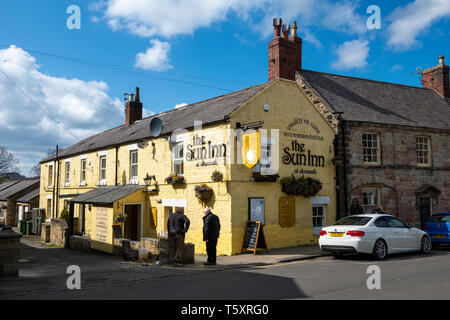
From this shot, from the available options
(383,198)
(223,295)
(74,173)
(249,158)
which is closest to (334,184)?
(383,198)

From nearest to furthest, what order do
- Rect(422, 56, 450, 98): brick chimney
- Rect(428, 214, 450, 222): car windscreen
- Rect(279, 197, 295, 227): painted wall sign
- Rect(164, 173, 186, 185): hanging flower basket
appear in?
Rect(428, 214, 450, 222): car windscreen
Rect(279, 197, 295, 227): painted wall sign
Rect(164, 173, 186, 185): hanging flower basket
Rect(422, 56, 450, 98): brick chimney

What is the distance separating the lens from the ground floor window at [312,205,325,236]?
1723cm

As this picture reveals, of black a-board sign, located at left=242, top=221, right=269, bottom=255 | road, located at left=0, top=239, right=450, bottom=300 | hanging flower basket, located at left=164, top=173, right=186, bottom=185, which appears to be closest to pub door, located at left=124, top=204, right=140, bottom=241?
hanging flower basket, located at left=164, top=173, right=186, bottom=185

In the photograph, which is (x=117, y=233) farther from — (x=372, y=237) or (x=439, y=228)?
(x=439, y=228)

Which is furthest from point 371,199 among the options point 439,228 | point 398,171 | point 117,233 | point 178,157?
point 117,233

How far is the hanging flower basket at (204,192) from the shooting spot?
15.1m

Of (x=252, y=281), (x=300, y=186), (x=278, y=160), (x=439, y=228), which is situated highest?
(x=278, y=160)

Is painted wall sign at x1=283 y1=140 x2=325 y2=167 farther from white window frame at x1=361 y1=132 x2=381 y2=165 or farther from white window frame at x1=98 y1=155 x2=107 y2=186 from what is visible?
white window frame at x1=98 y1=155 x2=107 y2=186

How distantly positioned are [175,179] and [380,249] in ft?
28.2

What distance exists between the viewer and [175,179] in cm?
1670

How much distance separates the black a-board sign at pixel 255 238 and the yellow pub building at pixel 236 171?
0.27 metres

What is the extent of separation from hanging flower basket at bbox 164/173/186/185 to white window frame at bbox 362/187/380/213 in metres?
9.19
